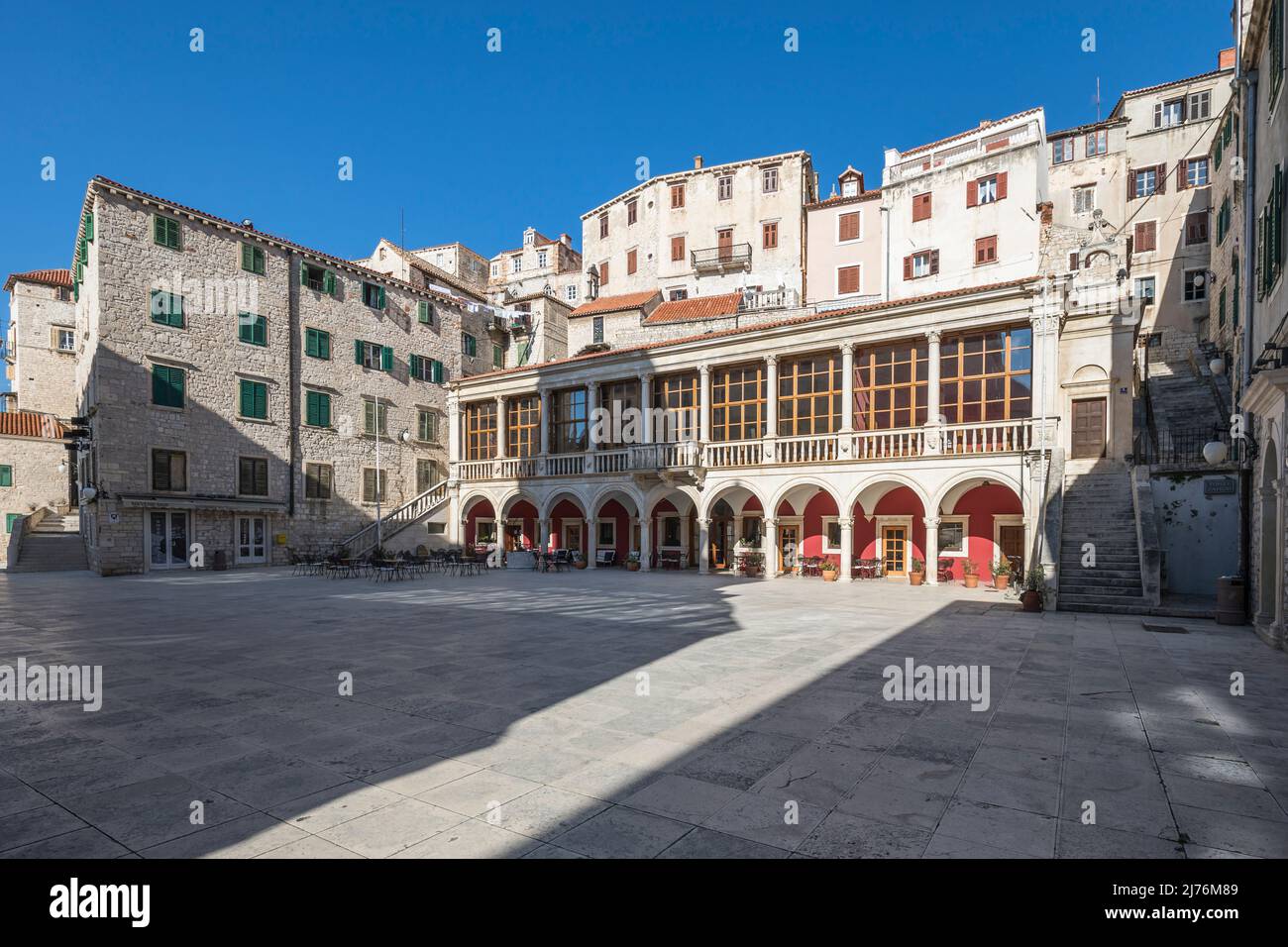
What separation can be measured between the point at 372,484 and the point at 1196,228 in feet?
142

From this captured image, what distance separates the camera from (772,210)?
41375mm

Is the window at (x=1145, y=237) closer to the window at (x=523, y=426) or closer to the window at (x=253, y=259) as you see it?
the window at (x=523, y=426)

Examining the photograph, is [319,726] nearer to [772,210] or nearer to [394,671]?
[394,671]

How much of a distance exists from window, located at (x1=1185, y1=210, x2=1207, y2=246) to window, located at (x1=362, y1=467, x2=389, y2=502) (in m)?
42.3

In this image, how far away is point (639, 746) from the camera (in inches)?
235

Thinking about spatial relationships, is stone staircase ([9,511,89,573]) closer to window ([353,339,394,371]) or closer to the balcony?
window ([353,339,394,371])

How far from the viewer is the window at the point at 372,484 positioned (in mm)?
32906

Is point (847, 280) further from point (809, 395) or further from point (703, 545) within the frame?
point (703, 545)

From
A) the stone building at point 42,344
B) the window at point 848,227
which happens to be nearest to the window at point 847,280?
the window at point 848,227

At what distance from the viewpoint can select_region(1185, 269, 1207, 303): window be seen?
107 feet

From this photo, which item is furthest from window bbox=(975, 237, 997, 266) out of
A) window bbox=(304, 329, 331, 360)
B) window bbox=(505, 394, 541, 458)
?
window bbox=(304, 329, 331, 360)

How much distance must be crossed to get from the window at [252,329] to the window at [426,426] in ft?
27.3
